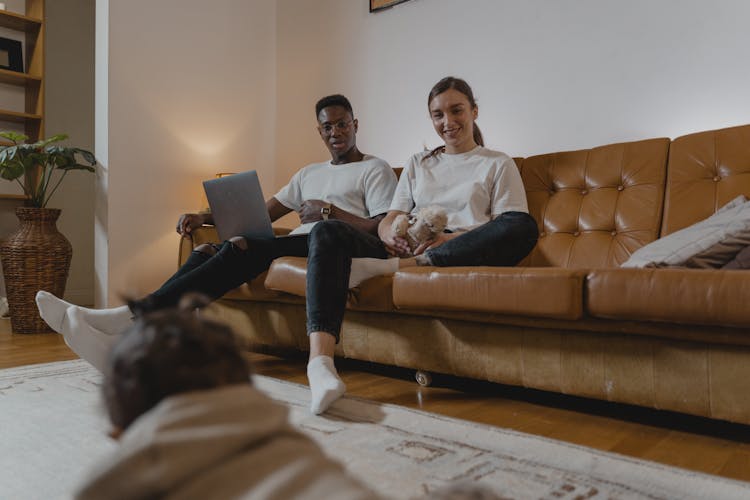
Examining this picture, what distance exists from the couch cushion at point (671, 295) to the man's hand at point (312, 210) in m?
1.24

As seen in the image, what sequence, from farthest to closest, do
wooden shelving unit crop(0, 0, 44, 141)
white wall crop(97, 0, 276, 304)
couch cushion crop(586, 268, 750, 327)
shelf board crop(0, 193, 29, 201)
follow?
wooden shelving unit crop(0, 0, 44, 141)
shelf board crop(0, 193, 29, 201)
white wall crop(97, 0, 276, 304)
couch cushion crop(586, 268, 750, 327)

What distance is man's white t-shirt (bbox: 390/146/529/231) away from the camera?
2.06 metres

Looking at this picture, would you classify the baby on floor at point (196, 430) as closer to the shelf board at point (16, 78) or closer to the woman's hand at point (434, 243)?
the woman's hand at point (434, 243)

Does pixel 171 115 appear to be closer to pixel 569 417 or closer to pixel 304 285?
pixel 304 285

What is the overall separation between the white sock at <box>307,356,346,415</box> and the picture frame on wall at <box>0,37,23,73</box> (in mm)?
3599

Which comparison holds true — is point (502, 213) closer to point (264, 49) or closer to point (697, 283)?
point (697, 283)

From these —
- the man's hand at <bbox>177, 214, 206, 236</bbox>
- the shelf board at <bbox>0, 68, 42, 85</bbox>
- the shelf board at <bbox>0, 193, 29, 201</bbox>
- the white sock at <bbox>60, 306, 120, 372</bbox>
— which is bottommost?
the white sock at <bbox>60, 306, 120, 372</bbox>

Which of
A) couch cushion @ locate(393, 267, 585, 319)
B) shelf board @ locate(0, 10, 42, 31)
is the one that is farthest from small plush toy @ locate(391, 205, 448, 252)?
shelf board @ locate(0, 10, 42, 31)

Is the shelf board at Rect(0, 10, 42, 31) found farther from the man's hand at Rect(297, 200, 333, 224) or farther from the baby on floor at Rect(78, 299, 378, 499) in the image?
the baby on floor at Rect(78, 299, 378, 499)

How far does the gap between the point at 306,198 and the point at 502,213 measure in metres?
1.01

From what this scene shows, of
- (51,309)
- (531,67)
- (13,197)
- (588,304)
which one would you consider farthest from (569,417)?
(13,197)

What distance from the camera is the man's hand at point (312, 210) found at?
2.38 m

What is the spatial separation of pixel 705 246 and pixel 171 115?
3005mm

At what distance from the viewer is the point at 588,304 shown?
1414 mm
